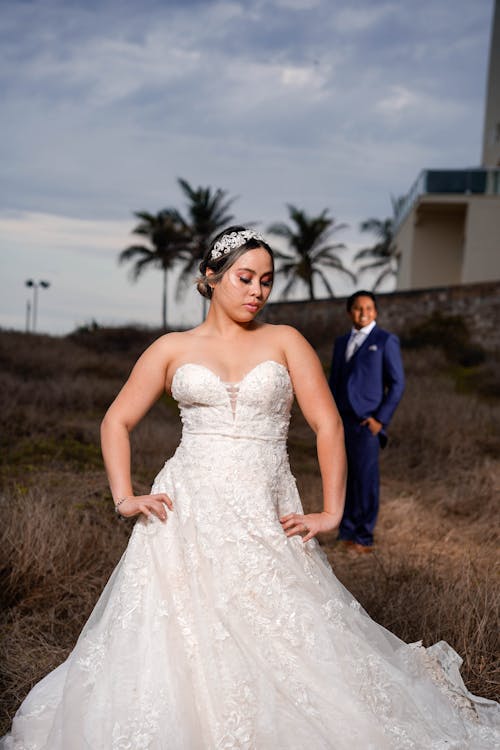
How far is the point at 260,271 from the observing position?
2887mm

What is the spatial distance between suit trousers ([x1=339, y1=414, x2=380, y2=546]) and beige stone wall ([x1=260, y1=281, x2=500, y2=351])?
1349 cm

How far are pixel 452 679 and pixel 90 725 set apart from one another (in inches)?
61.2

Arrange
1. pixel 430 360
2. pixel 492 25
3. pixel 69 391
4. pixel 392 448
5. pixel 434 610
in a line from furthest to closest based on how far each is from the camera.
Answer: pixel 492 25
pixel 430 360
pixel 69 391
pixel 392 448
pixel 434 610

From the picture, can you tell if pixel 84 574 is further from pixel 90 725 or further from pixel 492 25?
pixel 492 25

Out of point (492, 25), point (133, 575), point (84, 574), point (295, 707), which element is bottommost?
point (84, 574)

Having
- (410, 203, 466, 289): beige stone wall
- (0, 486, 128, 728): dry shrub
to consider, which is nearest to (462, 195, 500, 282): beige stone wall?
(410, 203, 466, 289): beige stone wall

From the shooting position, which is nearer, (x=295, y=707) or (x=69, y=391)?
(x=295, y=707)

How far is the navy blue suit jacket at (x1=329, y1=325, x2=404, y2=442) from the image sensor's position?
6445mm

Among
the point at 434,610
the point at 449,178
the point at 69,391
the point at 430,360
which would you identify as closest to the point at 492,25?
the point at 449,178

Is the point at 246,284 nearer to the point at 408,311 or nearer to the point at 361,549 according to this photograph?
the point at 361,549

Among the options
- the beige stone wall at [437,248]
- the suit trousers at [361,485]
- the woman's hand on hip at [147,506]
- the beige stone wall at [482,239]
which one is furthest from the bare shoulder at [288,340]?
the beige stone wall at [437,248]

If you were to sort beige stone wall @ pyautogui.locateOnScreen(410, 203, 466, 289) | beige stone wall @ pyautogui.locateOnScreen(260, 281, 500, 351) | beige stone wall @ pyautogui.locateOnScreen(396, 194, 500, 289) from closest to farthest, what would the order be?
beige stone wall @ pyautogui.locateOnScreen(260, 281, 500, 351), beige stone wall @ pyautogui.locateOnScreen(396, 194, 500, 289), beige stone wall @ pyautogui.locateOnScreen(410, 203, 466, 289)

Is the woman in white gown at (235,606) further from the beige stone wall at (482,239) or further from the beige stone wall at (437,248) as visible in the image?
the beige stone wall at (437,248)

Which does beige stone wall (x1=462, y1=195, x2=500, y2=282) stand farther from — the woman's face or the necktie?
the woman's face
